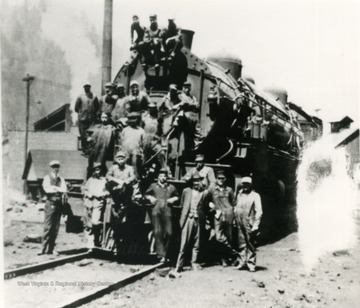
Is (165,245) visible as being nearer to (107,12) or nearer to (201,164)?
(201,164)

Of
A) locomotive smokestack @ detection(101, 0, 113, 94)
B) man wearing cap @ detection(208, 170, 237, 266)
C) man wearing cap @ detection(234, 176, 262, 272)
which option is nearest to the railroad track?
man wearing cap @ detection(208, 170, 237, 266)

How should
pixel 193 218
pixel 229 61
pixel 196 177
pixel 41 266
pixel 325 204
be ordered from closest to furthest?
pixel 41 266 < pixel 193 218 < pixel 196 177 < pixel 325 204 < pixel 229 61

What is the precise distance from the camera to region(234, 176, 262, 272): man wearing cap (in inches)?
314

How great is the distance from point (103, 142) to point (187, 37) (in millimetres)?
3764

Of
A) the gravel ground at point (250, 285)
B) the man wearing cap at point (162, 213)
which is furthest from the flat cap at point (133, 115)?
the gravel ground at point (250, 285)

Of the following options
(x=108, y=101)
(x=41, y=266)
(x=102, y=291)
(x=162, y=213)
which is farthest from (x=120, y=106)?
(x=102, y=291)

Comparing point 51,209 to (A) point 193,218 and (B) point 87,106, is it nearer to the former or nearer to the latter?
(A) point 193,218

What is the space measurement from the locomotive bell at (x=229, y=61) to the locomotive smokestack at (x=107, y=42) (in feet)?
11.3

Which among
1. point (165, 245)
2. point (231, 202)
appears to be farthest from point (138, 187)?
point (231, 202)

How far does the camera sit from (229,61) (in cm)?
1370

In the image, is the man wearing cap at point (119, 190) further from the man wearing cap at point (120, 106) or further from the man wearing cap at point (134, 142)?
the man wearing cap at point (120, 106)

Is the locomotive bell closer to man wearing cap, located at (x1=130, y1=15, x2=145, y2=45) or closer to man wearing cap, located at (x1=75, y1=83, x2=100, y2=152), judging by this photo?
man wearing cap, located at (x1=130, y1=15, x2=145, y2=45)

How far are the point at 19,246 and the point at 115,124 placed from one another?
3.31m

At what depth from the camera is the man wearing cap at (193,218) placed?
7.93 metres
